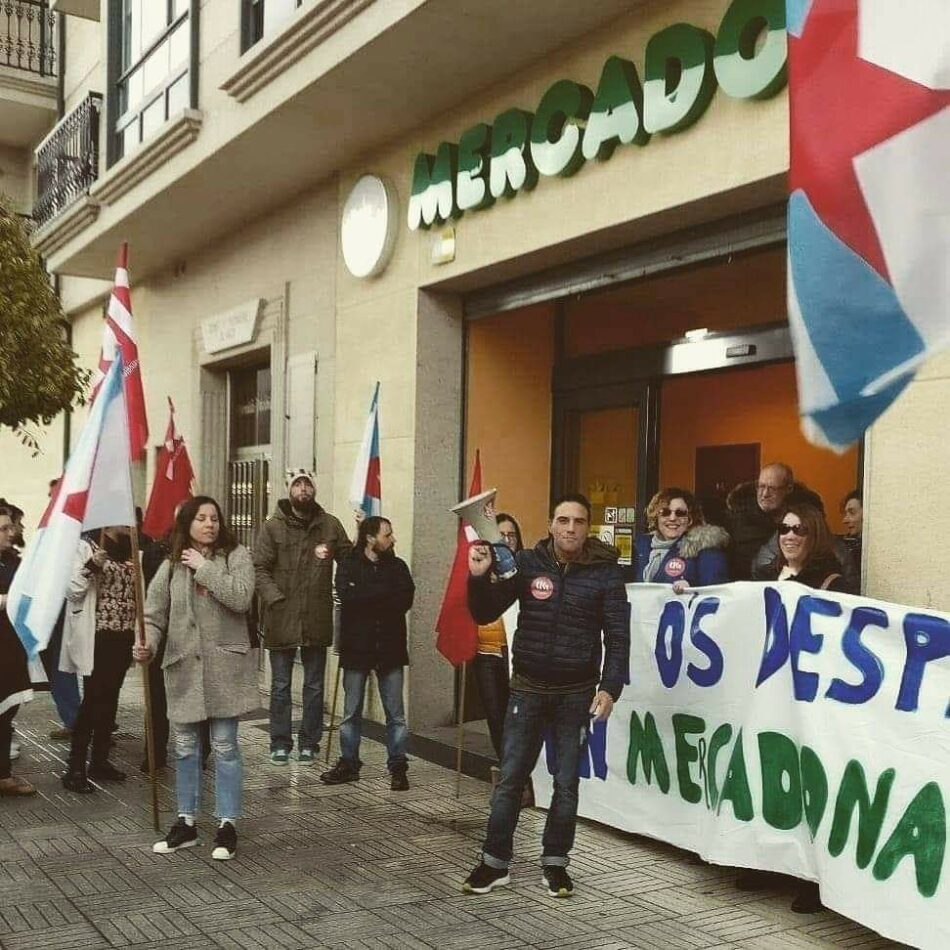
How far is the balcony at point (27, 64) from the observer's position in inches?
722

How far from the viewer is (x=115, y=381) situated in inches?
228

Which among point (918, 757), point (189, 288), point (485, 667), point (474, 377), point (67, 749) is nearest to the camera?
point (918, 757)

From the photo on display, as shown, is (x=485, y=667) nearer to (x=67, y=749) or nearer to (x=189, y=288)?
(x=67, y=749)

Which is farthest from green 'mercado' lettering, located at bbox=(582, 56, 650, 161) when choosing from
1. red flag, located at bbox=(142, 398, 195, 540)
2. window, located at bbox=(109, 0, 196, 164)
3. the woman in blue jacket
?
window, located at bbox=(109, 0, 196, 164)

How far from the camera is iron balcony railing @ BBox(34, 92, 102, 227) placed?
1446 centimetres

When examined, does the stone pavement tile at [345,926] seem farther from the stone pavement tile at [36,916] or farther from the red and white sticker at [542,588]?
the red and white sticker at [542,588]

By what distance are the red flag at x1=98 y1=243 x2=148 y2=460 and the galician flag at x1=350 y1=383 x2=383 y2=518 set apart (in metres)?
2.28

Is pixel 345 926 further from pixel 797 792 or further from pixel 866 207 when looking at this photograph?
pixel 866 207

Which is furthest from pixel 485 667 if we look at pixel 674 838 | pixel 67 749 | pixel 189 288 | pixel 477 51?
pixel 189 288

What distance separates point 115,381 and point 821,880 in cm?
416

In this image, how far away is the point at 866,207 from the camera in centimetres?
184

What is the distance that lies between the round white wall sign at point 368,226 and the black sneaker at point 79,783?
4.79 m

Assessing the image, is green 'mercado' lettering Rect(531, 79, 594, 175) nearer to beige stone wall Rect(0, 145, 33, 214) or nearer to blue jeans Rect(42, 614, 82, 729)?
blue jeans Rect(42, 614, 82, 729)

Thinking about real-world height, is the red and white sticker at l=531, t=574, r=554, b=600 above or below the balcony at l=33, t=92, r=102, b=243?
below
